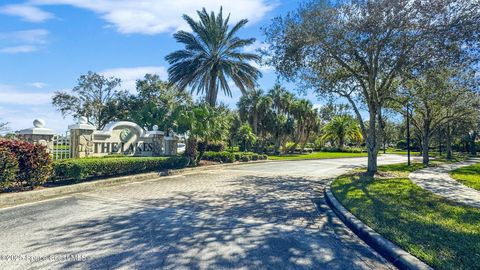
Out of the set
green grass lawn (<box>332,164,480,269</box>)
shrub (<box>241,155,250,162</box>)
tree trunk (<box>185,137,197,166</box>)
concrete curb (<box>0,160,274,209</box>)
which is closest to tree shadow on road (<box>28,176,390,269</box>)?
green grass lawn (<box>332,164,480,269</box>)

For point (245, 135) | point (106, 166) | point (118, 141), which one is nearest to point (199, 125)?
point (118, 141)

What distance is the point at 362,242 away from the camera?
17.5 ft

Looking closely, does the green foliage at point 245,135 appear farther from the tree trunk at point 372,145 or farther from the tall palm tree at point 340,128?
the tall palm tree at point 340,128

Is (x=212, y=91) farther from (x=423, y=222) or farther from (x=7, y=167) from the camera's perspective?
(x=423, y=222)

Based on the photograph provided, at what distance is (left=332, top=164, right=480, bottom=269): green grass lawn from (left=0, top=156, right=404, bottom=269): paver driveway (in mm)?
585

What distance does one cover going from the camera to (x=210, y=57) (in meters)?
23.6

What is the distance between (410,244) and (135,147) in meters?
14.6

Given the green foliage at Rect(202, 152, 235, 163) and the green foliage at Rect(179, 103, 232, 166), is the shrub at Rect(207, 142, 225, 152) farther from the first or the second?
the green foliage at Rect(179, 103, 232, 166)

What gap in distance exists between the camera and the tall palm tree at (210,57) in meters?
23.2

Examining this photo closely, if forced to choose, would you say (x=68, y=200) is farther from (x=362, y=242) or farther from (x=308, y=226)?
(x=362, y=242)

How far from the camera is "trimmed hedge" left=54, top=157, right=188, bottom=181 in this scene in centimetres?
988

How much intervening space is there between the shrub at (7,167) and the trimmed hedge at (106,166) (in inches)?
66.6

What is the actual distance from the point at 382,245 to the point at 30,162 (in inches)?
346

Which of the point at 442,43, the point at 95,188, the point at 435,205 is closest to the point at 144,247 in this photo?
the point at 95,188
